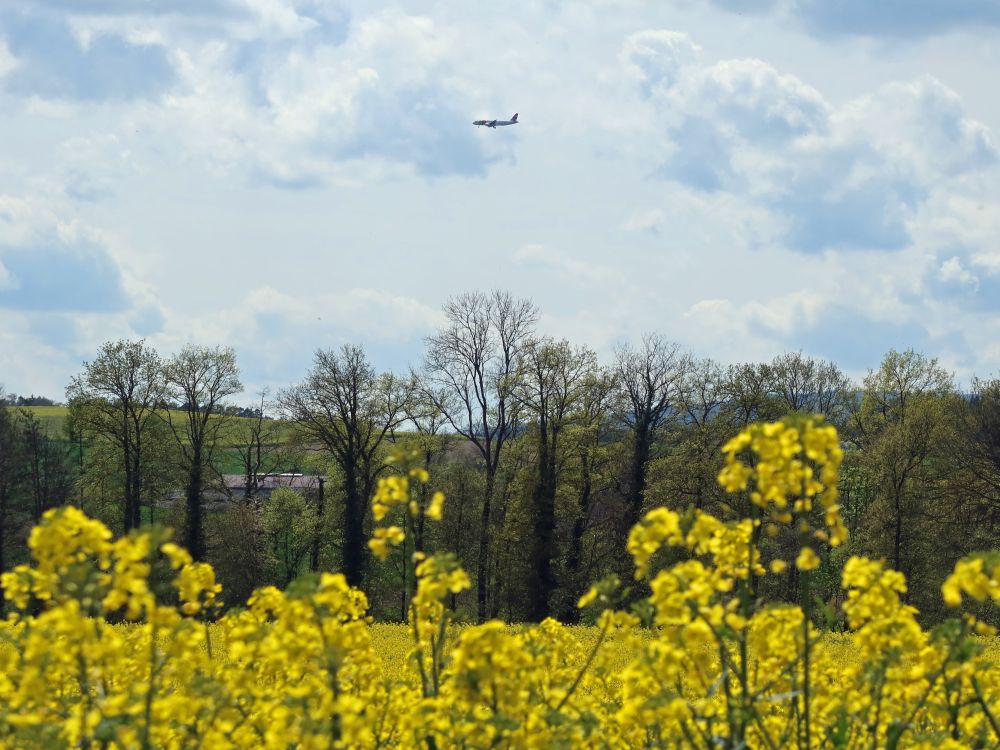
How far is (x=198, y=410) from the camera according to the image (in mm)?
50969

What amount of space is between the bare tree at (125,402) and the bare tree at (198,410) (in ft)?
3.54

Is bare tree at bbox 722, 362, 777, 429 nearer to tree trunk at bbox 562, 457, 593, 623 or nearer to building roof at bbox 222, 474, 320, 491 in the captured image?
tree trunk at bbox 562, 457, 593, 623

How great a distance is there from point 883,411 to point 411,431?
81.8 ft

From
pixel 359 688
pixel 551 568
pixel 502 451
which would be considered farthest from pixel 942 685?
pixel 502 451

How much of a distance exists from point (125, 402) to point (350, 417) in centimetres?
1107

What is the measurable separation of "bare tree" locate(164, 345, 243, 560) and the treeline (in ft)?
0.34

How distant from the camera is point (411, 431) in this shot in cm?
5341

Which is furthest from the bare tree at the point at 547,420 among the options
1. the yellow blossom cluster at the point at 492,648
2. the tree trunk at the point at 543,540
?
the yellow blossom cluster at the point at 492,648

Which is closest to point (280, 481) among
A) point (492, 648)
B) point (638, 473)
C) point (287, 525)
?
point (287, 525)

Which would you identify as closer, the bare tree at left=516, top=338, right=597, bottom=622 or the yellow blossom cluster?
the yellow blossom cluster

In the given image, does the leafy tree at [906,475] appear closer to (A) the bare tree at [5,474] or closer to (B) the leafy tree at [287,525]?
(B) the leafy tree at [287,525]

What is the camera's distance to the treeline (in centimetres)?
4125

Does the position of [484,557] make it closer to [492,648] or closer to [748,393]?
[748,393]

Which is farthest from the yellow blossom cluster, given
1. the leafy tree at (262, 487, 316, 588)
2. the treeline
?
the leafy tree at (262, 487, 316, 588)
